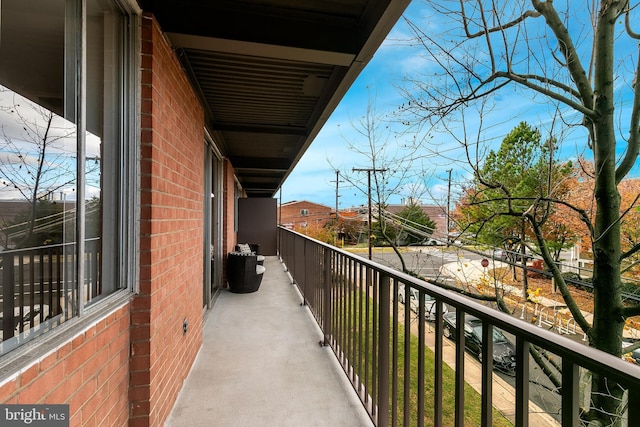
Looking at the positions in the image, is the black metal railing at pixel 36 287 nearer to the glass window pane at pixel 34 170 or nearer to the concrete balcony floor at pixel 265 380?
the glass window pane at pixel 34 170

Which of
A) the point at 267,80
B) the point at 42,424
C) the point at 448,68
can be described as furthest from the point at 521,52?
the point at 42,424

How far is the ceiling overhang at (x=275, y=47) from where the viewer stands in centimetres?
177

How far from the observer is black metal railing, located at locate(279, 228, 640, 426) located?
74 cm

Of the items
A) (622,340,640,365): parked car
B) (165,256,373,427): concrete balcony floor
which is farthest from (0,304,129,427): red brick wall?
(622,340,640,365): parked car

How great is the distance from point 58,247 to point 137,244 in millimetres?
423

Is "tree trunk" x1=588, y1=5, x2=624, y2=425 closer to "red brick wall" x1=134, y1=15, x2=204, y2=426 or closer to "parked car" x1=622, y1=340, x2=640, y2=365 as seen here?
"parked car" x1=622, y1=340, x2=640, y2=365

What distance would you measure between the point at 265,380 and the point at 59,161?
1.94 metres

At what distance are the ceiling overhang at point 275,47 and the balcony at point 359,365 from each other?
4.42ft

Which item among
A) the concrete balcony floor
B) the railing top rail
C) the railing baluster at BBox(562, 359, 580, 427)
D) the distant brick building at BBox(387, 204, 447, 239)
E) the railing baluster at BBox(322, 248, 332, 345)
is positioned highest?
the distant brick building at BBox(387, 204, 447, 239)

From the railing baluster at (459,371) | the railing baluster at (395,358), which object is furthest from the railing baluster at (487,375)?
the railing baluster at (395,358)

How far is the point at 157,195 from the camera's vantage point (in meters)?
1.70

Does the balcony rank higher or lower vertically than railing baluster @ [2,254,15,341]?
lower

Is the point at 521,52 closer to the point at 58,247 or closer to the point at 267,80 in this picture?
the point at 267,80

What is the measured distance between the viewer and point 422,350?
4.43ft
